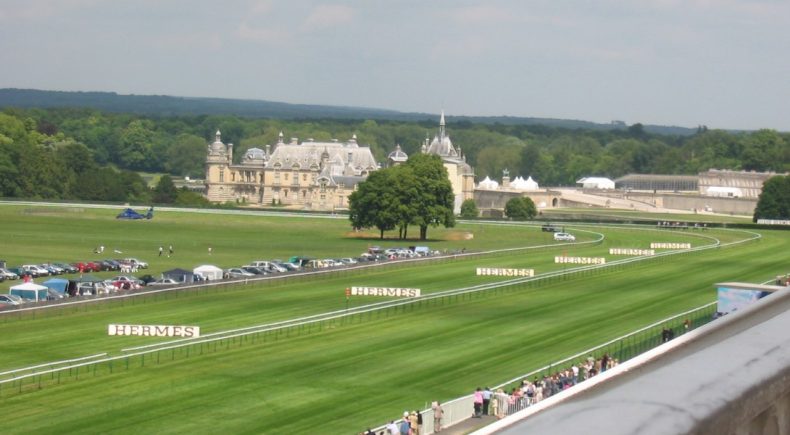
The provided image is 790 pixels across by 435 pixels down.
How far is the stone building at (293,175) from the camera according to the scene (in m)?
172

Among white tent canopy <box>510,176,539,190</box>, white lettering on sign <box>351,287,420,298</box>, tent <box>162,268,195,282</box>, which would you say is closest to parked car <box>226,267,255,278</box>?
tent <box>162,268,195,282</box>

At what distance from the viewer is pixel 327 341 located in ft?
128

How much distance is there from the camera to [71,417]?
2633 centimetres

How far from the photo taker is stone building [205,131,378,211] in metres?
172

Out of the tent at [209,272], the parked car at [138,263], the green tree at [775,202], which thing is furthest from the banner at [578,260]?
the green tree at [775,202]

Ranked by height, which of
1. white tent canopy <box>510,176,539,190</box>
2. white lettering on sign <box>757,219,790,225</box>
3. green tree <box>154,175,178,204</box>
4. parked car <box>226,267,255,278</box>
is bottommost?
green tree <box>154,175,178,204</box>

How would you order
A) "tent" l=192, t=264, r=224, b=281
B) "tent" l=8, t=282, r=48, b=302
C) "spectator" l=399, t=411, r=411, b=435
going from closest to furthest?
"spectator" l=399, t=411, r=411, b=435
"tent" l=8, t=282, r=48, b=302
"tent" l=192, t=264, r=224, b=281

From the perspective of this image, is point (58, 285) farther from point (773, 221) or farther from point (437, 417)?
point (773, 221)

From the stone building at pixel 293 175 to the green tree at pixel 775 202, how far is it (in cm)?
5094

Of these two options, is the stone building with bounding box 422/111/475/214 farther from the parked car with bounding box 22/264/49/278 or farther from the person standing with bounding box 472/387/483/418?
the person standing with bounding box 472/387/483/418

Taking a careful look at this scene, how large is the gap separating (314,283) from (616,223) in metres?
74.0

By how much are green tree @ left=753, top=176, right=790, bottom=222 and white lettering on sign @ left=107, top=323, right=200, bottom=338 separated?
104068 millimetres

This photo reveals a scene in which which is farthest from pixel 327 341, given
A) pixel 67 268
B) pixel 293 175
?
pixel 293 175

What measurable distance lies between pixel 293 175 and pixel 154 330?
141 metres
